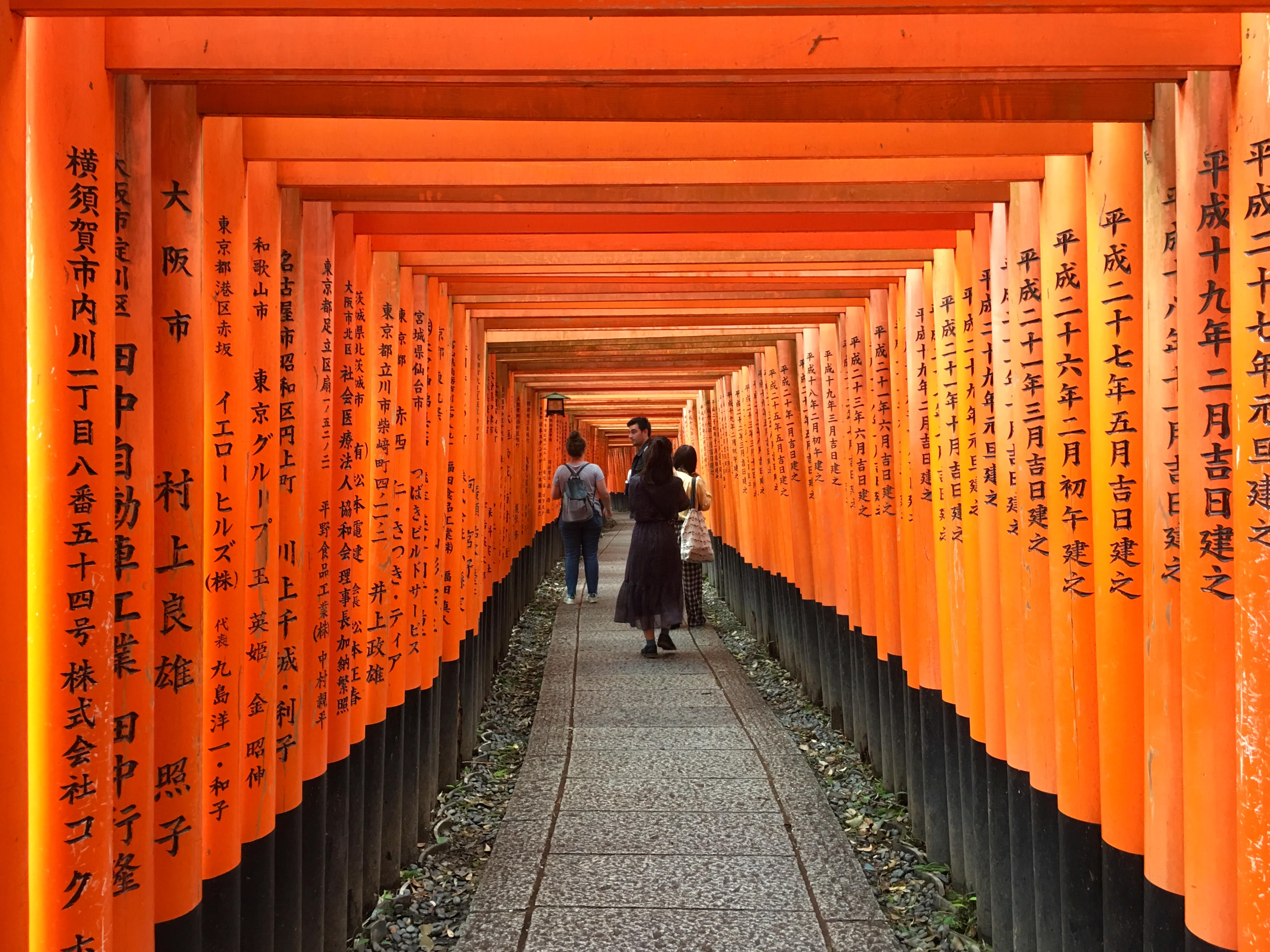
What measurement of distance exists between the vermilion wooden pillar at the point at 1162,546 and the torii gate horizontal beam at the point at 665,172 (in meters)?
0.64

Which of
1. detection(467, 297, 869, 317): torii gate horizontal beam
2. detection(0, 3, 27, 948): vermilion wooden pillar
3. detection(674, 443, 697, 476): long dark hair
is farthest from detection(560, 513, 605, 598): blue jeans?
detection(0, 3, 27, 948): vermilion wooden pillar

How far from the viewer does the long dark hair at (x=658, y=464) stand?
8.06 meters

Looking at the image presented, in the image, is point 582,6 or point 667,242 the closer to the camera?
point 582,6

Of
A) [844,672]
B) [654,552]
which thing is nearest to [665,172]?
[844,672]

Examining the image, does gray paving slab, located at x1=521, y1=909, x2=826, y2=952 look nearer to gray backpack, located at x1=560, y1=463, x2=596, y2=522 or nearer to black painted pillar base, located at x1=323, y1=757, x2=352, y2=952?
black painted pillar base, located at x1=323, y1=757, x2=352, y2=952

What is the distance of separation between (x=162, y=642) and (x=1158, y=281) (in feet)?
8.16

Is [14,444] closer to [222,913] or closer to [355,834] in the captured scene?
[222,913]

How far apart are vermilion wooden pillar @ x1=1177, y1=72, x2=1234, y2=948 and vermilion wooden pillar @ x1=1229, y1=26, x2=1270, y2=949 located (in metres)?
0.07

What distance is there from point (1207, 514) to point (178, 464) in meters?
2.32

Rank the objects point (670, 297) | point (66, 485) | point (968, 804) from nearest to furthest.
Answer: point (66, 485), point (968, 804), point (670, 297)

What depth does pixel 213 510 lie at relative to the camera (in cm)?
261

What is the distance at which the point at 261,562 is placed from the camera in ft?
9.49

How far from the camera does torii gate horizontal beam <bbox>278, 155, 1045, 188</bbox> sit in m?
3.04

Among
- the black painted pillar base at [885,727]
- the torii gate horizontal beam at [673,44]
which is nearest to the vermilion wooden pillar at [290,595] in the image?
the torii gate horizontal beam at [673,44]
